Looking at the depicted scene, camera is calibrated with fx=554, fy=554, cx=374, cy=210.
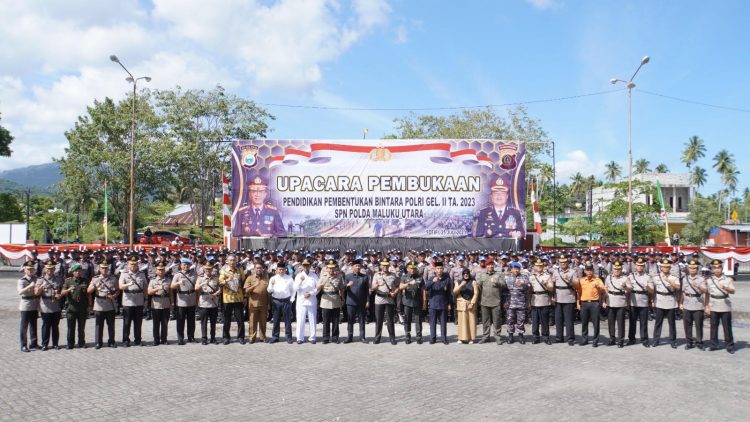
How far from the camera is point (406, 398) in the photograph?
22.1 feet

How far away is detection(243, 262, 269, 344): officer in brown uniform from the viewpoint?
1040 centimetres

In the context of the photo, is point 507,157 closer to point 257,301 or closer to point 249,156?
point 249,156

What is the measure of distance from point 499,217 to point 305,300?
12478 millimetres

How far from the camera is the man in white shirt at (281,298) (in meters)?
10.5

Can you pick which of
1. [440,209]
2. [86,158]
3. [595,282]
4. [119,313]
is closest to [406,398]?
[595,282]

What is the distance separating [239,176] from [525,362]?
15422mm

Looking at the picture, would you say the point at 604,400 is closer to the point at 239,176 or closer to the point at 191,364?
the point at 191,364

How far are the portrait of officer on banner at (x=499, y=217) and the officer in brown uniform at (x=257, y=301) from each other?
12.2m

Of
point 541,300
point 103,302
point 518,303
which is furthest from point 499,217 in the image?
point 103,302

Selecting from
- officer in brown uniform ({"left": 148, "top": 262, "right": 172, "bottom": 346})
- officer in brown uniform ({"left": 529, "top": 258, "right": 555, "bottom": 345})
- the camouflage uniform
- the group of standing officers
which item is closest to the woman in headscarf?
the group of standing officers

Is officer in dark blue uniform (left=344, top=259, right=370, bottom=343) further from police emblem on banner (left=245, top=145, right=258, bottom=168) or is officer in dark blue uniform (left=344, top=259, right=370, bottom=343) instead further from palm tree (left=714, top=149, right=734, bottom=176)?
palm tree (left=714, top=149, right=734, bottom=176)

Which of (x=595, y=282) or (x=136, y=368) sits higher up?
(x=595, y=282)

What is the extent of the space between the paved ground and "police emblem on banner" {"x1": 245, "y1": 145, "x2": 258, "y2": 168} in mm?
12191

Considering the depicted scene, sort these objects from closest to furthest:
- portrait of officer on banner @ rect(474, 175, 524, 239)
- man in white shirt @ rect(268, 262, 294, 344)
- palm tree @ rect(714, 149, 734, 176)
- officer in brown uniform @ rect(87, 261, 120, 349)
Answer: officer in brown uniform @ rect(87, 261, 120, 349)
man in white shirt @ rect(268, 262, 294, 344)
portrait of officer on banner @ rect(474, 175, 524, 239)
palm tree @ rect(714, 149, 734, 176)
